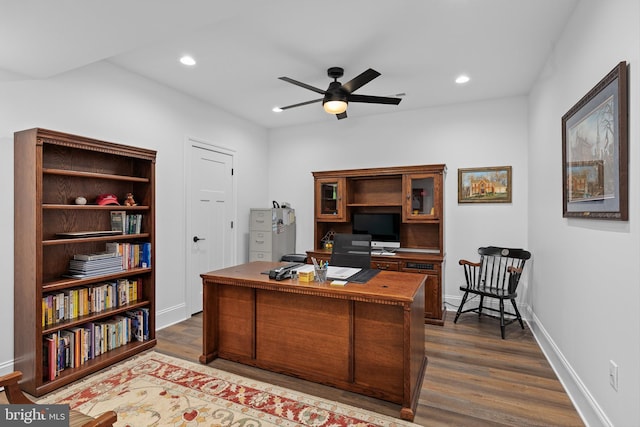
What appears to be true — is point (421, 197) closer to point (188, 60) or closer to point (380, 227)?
point (380, 227)

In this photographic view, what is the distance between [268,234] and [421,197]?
86.6 inches

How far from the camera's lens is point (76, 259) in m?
2.84

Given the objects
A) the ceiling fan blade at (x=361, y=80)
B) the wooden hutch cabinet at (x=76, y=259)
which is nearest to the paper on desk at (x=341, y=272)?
the ceiling fan blade at (x=361, y=80)

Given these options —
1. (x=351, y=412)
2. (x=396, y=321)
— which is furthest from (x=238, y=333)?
(x=396, y=321)

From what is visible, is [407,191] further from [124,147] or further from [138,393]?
[138,393]

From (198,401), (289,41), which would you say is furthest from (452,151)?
(198,401)

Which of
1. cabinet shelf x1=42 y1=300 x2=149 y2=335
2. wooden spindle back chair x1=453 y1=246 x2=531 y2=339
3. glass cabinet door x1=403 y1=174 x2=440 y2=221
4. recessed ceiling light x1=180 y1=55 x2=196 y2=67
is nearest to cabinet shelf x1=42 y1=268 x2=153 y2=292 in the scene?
cabinet shelf x1=42 y1=300 x2=149 y2=335

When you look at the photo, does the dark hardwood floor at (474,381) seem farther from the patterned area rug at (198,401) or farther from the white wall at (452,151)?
the white wall at (452,151)

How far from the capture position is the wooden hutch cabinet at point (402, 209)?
3959mm

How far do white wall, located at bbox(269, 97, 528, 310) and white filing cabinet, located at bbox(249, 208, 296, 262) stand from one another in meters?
0.48

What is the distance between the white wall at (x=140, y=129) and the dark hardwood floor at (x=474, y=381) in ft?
3.57

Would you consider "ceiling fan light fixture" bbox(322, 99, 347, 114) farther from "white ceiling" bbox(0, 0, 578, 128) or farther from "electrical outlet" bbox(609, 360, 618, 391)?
"electrical outlet" bbox(609, 360, 618, 391)

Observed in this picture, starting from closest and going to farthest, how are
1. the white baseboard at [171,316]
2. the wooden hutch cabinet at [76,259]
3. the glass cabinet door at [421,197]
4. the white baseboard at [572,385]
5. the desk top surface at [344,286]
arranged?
1. the white baseboard at [572,385]
2. the desk top surface at [344,286]
3. the wooden hutch cabinet at [76,259]
4. the white baseboard at [171,316]
5. the glass cabinet door at [421,197]

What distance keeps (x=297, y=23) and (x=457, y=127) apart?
276 cm
